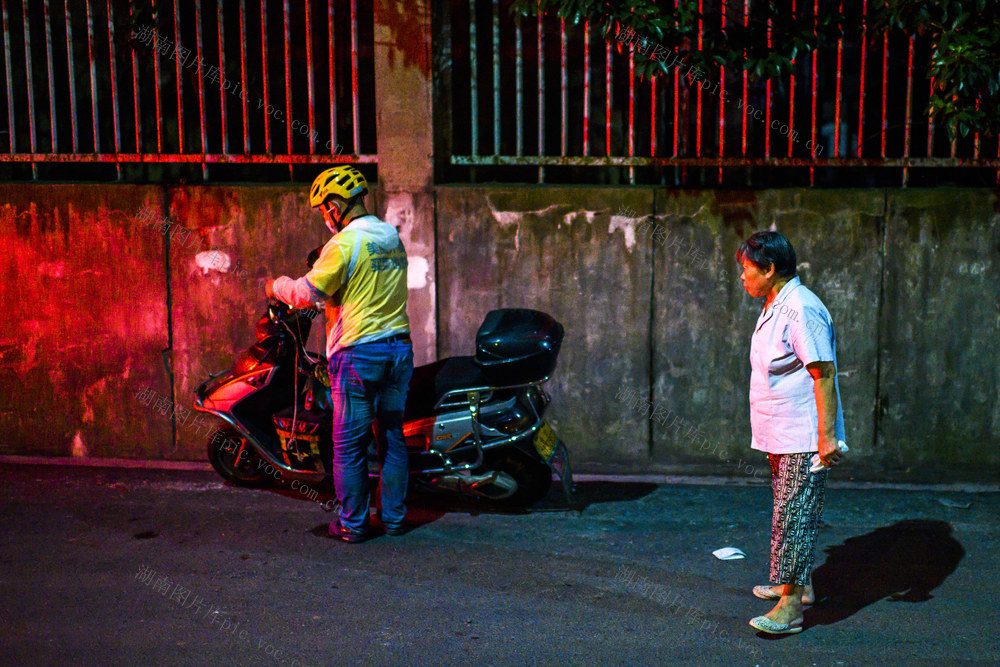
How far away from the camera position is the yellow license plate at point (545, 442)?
17.2 ft

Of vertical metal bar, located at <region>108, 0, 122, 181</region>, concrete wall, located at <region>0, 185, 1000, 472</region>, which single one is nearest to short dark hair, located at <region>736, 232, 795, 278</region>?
concrete wall, located at <region>0, 185, 1000, 472</region>

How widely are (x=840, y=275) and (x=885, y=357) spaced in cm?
60

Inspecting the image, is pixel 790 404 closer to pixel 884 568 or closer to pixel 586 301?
pixel 884 568

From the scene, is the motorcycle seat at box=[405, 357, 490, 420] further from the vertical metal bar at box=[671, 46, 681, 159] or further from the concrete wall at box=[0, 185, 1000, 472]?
the vertical metal bar at box=[671, 46, 681, 159]

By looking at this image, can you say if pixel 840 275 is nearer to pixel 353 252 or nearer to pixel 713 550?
pixel 713 550

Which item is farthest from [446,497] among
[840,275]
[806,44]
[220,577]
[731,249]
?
[806,44]

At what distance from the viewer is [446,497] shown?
19.1 ft

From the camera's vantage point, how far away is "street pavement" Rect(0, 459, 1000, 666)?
3.86 m

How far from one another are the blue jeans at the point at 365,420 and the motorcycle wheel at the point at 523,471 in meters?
0.54

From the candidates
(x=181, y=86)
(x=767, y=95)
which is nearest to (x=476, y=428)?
(x=767, y=95)

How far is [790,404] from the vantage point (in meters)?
3.82

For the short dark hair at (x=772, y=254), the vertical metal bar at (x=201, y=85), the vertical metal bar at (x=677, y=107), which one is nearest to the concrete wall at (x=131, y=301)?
the vertical metal bar at (x=201, y=85)

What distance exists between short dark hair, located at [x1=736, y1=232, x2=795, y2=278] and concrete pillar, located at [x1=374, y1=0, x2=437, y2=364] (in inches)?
113

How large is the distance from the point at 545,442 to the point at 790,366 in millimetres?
1813
